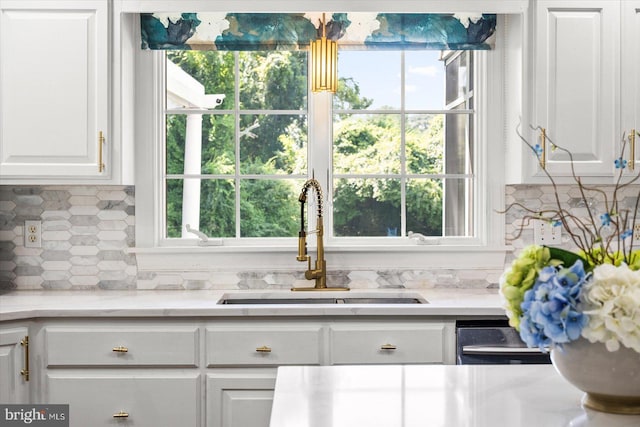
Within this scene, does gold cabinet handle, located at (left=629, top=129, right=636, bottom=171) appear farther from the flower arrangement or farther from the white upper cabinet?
the flower arrangement

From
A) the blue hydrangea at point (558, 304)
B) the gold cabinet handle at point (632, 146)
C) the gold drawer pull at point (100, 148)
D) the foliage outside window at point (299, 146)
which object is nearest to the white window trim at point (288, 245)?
the foliage outside window at point (299, 146)

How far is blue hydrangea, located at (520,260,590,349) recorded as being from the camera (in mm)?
1202

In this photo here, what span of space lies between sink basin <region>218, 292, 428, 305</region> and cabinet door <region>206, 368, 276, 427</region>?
1.75 feet

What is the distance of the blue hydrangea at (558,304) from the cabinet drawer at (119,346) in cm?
179

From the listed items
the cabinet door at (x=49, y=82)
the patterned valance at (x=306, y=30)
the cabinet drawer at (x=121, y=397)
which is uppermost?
the patterned valance at (x=306, y=30)

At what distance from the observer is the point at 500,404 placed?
1.43 meters

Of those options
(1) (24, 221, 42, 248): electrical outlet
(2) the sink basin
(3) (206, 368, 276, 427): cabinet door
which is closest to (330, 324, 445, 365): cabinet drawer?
(3) (206, 368, 276, 427): cabinet door

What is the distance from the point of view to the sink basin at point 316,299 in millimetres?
3264

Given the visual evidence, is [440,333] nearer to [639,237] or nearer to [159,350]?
[159,350]

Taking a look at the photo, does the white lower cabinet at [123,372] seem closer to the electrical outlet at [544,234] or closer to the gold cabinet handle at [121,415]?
the gold cabinet handle at [121,415]

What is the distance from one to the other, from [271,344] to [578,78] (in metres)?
1.72

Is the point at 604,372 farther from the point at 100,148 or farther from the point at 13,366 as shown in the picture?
the point at 100,148

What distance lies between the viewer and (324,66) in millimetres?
3250

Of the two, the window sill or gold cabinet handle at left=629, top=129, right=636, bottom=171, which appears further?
the window sill
